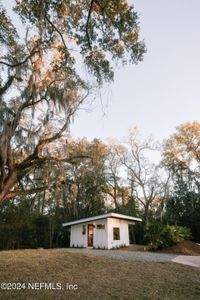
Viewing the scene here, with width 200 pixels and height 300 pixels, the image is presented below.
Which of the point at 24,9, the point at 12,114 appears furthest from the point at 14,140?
the point at 24,9

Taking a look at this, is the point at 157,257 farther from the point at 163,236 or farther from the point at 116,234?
the point at 116,234

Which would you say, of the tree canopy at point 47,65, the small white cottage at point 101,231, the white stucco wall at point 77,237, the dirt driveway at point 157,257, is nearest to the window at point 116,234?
the small white cottage at point 101,231

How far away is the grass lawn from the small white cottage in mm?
9430

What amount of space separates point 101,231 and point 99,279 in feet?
40.2

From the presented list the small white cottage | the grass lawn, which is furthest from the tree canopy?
the small white cottage

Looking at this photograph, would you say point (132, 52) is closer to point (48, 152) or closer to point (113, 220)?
point (48, 152)

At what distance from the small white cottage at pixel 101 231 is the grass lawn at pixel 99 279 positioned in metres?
9.43

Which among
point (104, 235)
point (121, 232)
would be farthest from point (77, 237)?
point (121, 232)

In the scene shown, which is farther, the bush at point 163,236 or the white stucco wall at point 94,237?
the white stucco wall at point 94,237

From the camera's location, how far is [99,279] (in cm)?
582

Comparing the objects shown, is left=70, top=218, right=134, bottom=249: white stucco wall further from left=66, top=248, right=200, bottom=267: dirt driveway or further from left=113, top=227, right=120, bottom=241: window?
left=66, top=248, right=200, bottom=267: dirt driveway

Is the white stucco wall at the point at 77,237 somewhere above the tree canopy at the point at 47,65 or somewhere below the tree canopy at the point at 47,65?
below

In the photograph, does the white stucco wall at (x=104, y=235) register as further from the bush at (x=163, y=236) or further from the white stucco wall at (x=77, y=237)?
the bush at (x=163, y=236)

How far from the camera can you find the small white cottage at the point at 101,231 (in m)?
17.3
